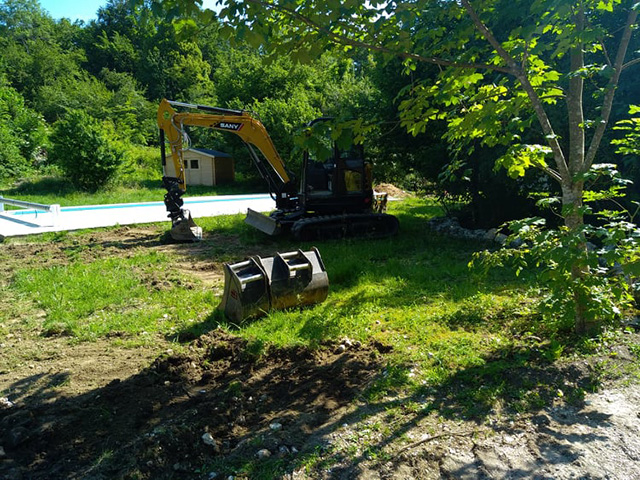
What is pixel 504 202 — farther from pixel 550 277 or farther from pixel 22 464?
pixel 22 464

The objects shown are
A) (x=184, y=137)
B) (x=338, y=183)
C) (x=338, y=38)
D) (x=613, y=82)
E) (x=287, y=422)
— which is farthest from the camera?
(x=338, y=183)

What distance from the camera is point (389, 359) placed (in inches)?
161

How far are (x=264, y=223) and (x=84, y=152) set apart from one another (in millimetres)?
13886

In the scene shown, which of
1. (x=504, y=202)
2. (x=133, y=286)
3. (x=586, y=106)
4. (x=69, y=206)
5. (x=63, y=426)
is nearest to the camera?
(x=63, y=426)

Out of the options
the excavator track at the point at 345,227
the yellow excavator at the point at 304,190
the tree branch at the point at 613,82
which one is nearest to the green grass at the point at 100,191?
the yellow excavator at the point at 304,190

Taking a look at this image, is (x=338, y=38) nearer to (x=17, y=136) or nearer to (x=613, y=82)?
(x=613, y=82)

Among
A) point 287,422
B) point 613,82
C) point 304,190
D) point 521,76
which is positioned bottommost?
point 287,422

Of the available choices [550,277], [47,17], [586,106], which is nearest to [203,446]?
[550,277]

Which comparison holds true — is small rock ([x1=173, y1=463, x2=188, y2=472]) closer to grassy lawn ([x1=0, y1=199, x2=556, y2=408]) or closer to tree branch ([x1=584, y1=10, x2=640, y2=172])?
grassy lawn ([x1=0, y1=199, x2=556, y2=408])

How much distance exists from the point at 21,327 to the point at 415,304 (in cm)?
467

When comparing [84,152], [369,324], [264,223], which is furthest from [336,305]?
[84,152]

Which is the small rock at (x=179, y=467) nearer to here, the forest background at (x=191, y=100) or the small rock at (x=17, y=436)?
the small rock at (x=17, y=436)

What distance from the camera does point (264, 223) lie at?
1047cm

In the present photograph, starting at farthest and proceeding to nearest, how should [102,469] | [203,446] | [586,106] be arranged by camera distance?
[586,106] → [203,446] → [102,469]
